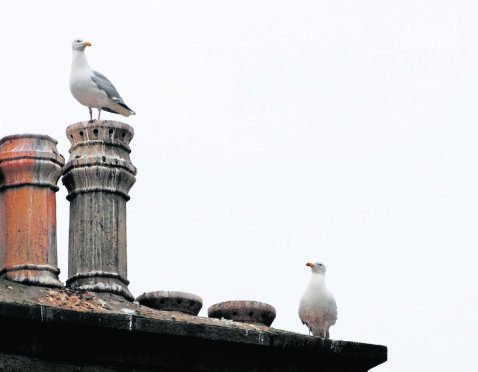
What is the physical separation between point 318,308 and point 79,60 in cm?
624

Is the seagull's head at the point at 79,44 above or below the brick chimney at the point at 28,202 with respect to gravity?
above

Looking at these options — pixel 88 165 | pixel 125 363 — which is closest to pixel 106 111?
pixel 88 165

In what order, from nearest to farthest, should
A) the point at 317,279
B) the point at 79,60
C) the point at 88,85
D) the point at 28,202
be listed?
the point at 28,202, the point at 317,279, the point at 88,85, the point at 79,60

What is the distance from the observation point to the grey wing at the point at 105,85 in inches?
1075

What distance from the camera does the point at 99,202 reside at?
23.9m

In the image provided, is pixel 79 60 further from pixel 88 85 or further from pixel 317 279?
pixel 317 279

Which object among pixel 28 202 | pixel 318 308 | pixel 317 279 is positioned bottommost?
pixel 318 308

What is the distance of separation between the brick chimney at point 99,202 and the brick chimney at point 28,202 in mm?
543

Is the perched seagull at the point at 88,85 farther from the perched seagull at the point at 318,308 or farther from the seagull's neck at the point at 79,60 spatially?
the perched seagull at the point at 318,308

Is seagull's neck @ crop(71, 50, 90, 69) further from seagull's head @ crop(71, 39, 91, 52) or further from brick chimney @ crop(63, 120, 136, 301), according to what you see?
brick chimney @ crop(63, 120, 136, 301)

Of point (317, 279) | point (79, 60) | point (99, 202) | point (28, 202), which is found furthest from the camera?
point (79, 60)

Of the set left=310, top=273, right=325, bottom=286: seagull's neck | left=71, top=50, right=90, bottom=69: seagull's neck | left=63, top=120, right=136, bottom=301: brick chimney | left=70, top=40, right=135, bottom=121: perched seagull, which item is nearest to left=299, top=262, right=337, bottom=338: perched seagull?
left=310, top=273, right=325, bottom=286: seagull's neck

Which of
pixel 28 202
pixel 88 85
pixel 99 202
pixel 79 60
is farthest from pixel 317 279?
pixel 79 60

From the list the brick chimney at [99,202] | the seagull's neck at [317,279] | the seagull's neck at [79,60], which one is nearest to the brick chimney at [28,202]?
the brick chimney at [99,202]
